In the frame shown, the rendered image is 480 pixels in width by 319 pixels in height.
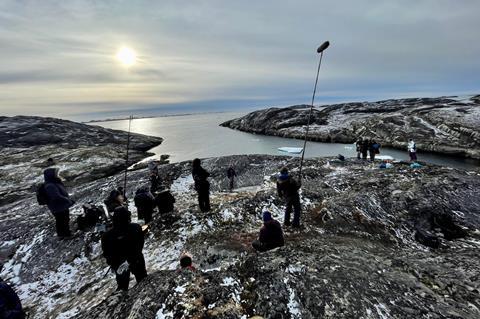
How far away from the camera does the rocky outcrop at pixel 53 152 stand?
48.7 m

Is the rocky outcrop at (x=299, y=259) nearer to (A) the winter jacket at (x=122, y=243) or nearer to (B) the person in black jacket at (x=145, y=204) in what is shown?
(B) the person in black jacket at (x=145, y=204)

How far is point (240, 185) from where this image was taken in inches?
1172

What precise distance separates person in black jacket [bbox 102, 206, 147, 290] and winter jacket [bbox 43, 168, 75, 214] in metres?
8.78

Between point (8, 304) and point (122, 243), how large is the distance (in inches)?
107

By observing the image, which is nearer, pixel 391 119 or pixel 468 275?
pixel 468 275

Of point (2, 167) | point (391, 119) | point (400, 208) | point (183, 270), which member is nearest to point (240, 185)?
point (400, 208)

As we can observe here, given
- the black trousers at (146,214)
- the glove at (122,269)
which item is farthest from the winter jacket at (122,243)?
the black trousers at (146,214)

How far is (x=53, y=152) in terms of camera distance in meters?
73.4

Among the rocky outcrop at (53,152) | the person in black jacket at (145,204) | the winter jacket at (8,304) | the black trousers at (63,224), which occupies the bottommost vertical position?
the rocky outcrop at (53,152)

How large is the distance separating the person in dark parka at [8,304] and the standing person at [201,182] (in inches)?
406

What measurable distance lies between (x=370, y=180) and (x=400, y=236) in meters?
7.59

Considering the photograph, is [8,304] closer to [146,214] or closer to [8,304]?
[8,304]

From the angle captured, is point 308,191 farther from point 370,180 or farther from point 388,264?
point 388,264

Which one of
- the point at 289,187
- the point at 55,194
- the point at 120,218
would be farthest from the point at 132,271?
the point at 55,194
